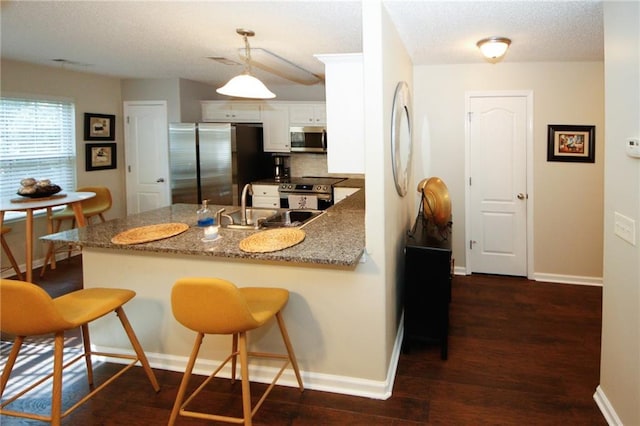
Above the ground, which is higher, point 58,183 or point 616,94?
point 616,94

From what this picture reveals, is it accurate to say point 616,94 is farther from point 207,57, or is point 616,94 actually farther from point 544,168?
point 207,57

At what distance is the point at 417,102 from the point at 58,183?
4.35m

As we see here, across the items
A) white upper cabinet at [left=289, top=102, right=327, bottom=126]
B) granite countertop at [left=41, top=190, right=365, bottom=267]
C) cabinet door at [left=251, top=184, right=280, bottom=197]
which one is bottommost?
granite countertop at [left=41, top=190, right=365, bottom=267]

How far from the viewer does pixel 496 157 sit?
4648 mm

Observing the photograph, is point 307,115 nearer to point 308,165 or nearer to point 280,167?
point 308,165

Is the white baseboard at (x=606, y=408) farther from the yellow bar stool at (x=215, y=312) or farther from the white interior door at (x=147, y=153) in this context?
the white interior door at (x=147, y=153)

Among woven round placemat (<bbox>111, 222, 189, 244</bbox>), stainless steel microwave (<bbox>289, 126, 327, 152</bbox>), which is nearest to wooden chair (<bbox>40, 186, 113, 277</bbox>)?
stainless steel microwave (<bbox>289, 126, 327, 152</bbox>)

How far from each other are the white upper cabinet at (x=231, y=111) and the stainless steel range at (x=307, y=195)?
114 cm

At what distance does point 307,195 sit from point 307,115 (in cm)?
115

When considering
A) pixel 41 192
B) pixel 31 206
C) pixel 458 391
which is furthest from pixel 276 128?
pixel 458 391

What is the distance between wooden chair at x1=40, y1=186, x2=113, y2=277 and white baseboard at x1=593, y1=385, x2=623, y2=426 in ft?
16.9

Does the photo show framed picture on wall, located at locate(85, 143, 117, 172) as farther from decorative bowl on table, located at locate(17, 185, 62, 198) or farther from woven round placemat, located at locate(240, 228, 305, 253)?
woven round placemat, located at locate(240, 228, 305, 253)

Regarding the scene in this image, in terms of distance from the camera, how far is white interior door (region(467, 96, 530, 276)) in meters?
4.57

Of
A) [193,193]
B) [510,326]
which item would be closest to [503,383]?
[510,326]
